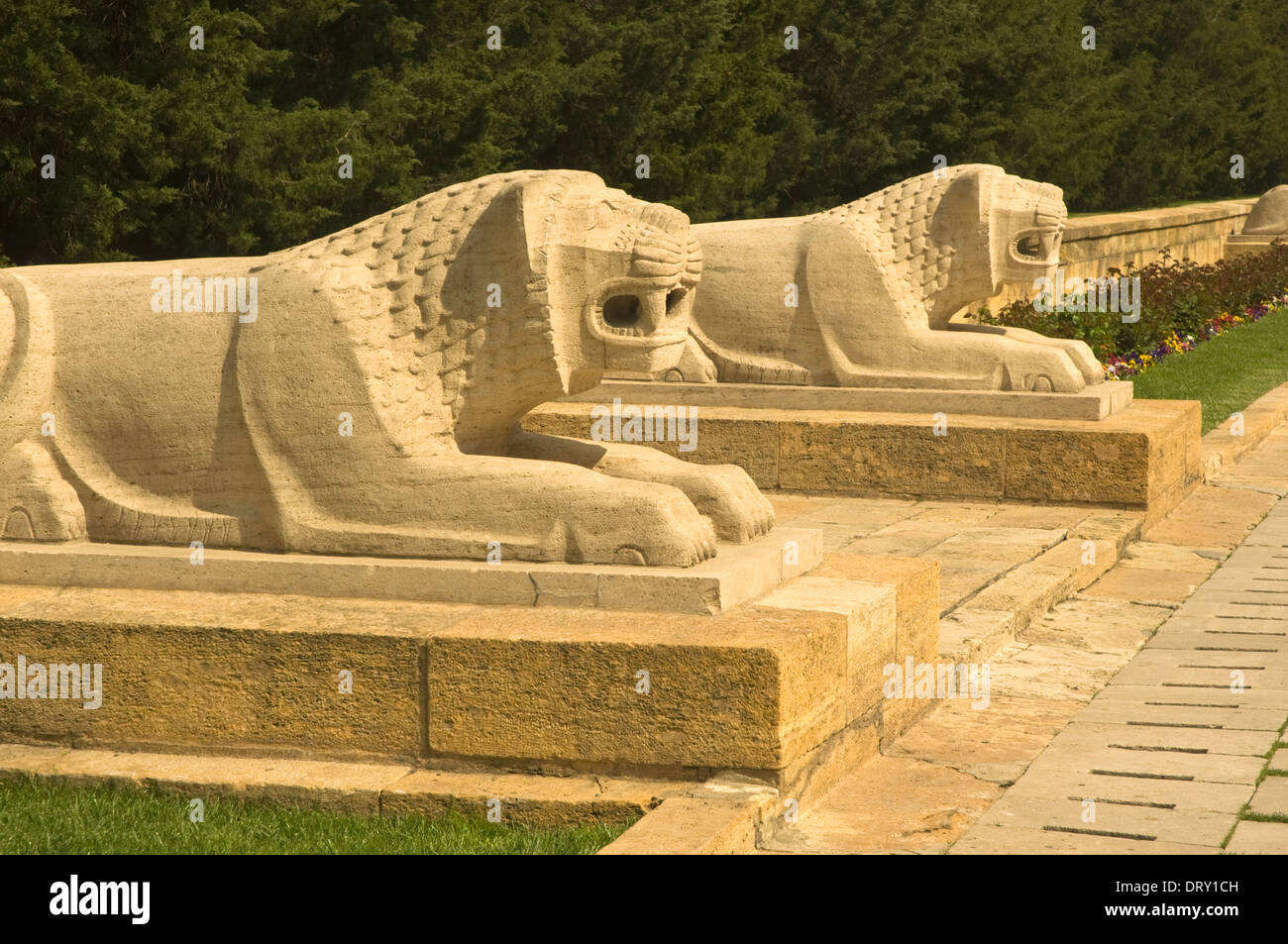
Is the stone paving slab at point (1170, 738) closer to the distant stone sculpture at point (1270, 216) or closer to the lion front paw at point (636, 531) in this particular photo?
the lion front paw at point (636, 531)

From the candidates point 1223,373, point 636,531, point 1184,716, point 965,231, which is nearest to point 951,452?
point 965,231

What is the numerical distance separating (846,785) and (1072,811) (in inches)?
22.9

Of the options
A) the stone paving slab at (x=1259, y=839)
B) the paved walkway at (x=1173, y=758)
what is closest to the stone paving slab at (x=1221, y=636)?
the paved walkway at (x=1173, y=758)

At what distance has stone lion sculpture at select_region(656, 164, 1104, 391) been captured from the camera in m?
8.26

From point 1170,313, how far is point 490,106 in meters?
6.59

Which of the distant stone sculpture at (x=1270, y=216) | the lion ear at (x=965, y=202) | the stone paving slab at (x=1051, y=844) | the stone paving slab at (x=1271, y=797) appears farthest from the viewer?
the distant stone sculpture at (x=1270, y=216)

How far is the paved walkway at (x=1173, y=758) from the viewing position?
394 centimetres

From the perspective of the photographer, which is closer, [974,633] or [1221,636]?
[974,633]

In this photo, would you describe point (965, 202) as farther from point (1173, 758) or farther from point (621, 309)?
point (1173, 758)

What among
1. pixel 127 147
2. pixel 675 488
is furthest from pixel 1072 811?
pixel 127 147

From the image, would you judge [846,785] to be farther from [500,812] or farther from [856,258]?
[856,258]

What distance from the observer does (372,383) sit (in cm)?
451

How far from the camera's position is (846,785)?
14.3ft

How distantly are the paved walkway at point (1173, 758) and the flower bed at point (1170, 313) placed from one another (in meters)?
4.43
